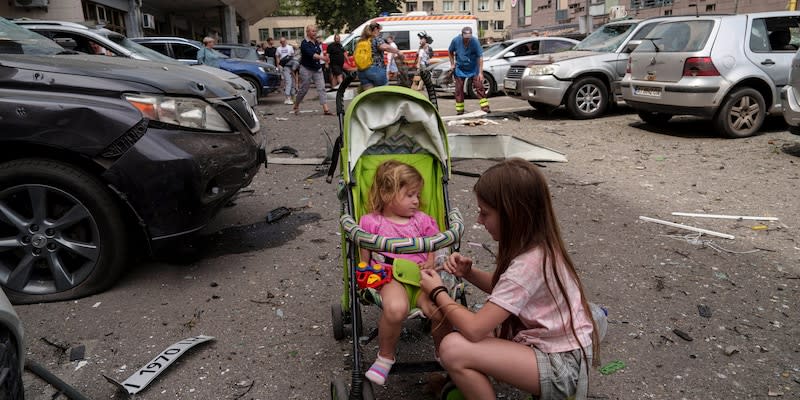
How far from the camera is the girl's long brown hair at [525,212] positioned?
2.13 meters

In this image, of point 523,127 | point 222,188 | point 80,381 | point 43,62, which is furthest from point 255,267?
point 523,127

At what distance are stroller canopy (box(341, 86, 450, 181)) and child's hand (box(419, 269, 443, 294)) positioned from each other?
922 mm

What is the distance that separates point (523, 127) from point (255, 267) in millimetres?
7640

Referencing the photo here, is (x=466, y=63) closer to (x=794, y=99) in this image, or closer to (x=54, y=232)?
(x=794, y=99)

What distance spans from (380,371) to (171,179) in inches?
75.8

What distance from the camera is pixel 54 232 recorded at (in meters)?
3.60

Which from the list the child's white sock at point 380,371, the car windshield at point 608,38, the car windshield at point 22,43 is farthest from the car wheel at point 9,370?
the car windshield at point 608,38

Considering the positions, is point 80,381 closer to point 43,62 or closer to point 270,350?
point 270,350

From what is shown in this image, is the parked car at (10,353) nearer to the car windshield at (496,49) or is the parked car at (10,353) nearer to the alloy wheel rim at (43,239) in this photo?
the alloy wheel rim at (43,239)

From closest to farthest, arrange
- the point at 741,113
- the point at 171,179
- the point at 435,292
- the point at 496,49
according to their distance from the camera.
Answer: the point at 435,292, the point at 171,179, the point at 741,113, the point at 496,49

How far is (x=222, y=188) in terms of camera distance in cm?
391

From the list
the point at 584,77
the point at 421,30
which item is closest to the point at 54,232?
the point at 584,77

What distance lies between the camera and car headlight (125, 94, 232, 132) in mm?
3625

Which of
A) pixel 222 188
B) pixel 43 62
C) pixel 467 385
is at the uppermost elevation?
pixel 43 62
